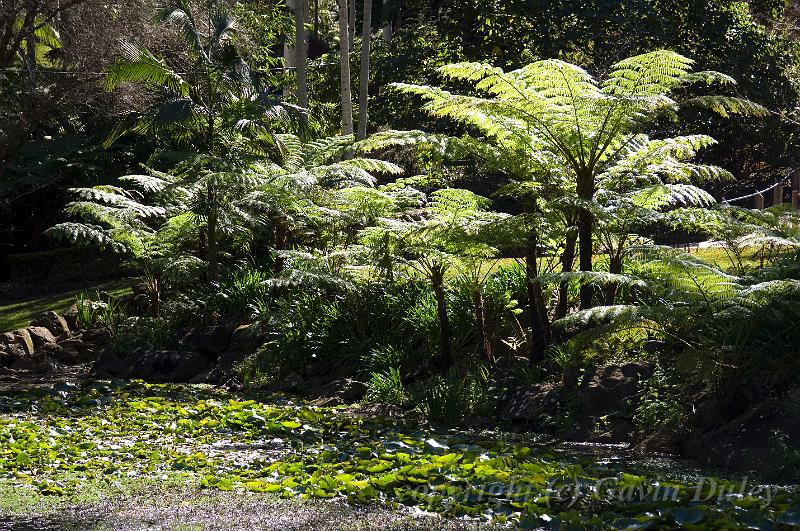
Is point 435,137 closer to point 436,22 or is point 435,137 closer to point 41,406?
point 41,406

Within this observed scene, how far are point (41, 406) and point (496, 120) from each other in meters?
5.31

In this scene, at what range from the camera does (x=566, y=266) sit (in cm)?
959

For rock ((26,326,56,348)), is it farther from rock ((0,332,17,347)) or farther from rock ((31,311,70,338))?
rock ((0,332,17,347))

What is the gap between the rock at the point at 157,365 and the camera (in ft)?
39.0

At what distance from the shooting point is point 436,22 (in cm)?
1964

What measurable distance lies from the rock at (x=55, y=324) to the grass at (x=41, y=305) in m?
0.49

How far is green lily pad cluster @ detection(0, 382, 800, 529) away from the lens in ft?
17.5

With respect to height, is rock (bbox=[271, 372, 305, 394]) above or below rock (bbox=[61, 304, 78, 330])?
below

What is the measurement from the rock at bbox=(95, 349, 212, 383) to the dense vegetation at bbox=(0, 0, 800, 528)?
11.7 inches

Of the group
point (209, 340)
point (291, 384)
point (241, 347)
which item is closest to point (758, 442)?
point (291, 384)

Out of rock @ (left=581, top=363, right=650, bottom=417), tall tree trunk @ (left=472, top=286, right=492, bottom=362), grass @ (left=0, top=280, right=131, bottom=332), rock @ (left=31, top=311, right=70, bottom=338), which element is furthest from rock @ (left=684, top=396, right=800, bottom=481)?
grass @ (left=0, top=280, right=131, bottom=332)

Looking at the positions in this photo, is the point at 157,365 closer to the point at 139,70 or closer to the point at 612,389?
the point at 139,70

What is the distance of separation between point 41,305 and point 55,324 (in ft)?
6.66

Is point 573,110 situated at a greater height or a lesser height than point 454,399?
greater
